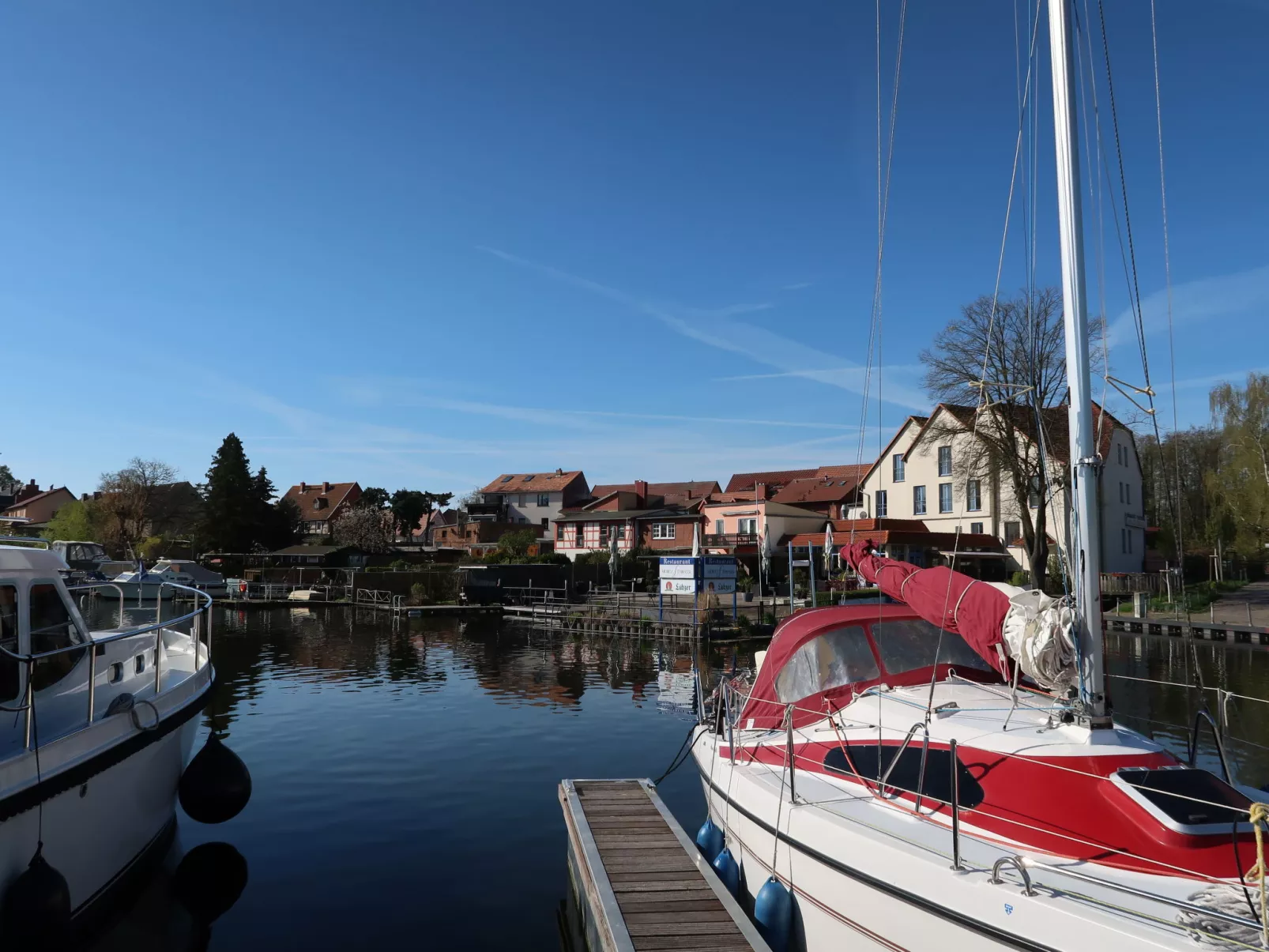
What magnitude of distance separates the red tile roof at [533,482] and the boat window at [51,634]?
74.3 meters

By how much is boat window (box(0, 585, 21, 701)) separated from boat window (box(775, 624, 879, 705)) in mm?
7793

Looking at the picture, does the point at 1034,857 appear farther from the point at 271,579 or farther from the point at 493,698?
the point at 271,579

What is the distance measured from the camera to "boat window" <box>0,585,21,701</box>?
8.09 metres

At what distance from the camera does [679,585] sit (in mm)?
36938

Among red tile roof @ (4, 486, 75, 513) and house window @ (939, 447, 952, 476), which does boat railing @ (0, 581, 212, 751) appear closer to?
house window @ (939, 447, 952, 476)

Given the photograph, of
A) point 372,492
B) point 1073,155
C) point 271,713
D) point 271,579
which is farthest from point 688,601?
point 372,492

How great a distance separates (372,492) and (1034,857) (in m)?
97.0

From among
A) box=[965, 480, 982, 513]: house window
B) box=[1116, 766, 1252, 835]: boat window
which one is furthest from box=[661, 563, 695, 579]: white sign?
box=[1116, 766, 1252, 835]: boat window

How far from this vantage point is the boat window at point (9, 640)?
8094 millimetres

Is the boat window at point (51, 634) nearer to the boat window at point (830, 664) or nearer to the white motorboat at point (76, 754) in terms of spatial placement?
the white motorboat at point (76, 754)

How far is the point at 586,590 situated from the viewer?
54.8 metres

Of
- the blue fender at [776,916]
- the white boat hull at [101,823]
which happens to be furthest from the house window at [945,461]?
the white boat hull at [101,823]

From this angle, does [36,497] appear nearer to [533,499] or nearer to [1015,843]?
[533,499]

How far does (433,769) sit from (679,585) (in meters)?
22.5
